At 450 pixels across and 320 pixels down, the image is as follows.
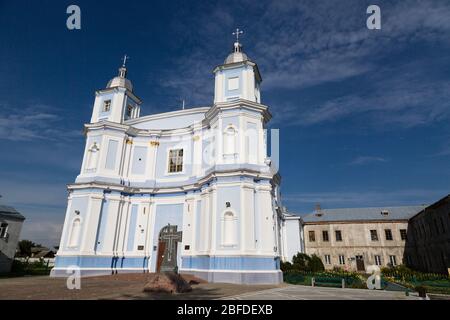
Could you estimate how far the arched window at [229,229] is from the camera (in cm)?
1507

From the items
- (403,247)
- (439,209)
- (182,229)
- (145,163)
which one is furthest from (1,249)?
(403,247)

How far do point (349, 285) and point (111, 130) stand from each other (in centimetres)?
1784

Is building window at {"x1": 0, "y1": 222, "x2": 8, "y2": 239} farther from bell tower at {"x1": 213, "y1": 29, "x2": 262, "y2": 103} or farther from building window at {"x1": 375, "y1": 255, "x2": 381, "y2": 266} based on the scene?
building window at {"x1": 375, "y1": 255, "x2": 381, "y2": 266}

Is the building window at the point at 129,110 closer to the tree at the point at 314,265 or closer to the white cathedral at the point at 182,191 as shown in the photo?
the white cathedral at the point at 182,191

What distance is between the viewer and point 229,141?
687 inches

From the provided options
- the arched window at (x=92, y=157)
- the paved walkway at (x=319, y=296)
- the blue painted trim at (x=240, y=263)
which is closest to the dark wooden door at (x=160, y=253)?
the blue painted trim at (x=240, y=263)

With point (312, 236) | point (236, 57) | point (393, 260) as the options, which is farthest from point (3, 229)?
point (393, 260)

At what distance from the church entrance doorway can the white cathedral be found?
6 cm

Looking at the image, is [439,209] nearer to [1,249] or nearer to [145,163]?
[145,163]

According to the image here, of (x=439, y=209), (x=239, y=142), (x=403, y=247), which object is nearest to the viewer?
(x=239, y=142)

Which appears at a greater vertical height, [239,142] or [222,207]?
[239,142]

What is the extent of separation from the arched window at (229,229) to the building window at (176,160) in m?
6.18

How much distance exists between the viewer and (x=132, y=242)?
18781 mm

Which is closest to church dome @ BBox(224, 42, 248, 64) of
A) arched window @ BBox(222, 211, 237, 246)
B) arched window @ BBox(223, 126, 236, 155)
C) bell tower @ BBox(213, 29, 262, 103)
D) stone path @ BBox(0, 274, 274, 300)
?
bell tower @ BBox(213, 29, 262, 103)
